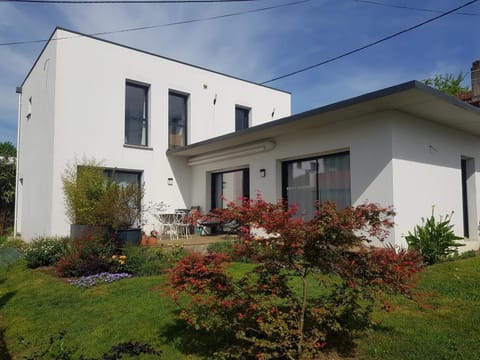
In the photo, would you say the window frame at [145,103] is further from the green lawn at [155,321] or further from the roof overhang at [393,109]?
the green lawn at [155,321]

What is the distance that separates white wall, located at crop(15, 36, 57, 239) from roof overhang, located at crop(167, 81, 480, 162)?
5791mm

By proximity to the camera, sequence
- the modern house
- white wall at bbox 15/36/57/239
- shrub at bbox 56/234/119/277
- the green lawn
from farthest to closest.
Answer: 1. white wall at bbox 15/36/57/239
2. the modern house
3. shrub at bbox 56/234/119/277
4. the green lawn

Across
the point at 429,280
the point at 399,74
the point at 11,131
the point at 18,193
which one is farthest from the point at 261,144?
the point at 11,131

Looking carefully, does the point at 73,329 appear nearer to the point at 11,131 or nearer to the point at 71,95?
the point at 71,95

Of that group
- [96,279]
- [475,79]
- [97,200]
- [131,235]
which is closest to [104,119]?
[97,200]

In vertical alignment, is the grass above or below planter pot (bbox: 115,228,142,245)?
below

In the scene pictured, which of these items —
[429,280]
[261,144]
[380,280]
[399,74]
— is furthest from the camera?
[399,74]

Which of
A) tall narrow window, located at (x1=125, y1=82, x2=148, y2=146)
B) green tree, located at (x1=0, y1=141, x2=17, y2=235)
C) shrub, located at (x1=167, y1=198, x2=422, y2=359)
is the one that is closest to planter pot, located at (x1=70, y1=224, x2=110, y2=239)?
tall narrow window, located at (x1=125, y1=82, x2=148, y2=146)

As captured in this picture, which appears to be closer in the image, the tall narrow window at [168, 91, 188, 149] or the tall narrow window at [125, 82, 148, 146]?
the tall narrow window at [125, 82, 148, 146]

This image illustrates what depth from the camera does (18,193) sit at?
585 inches

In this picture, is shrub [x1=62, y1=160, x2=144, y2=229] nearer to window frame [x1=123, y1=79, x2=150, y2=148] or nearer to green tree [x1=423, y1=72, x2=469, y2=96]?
window frame [x1=123, y1=79, x2=150, y2=148]

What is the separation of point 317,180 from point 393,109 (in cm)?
254

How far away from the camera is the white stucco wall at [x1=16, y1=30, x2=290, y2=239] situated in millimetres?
10594

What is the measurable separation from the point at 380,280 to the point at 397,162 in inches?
187
